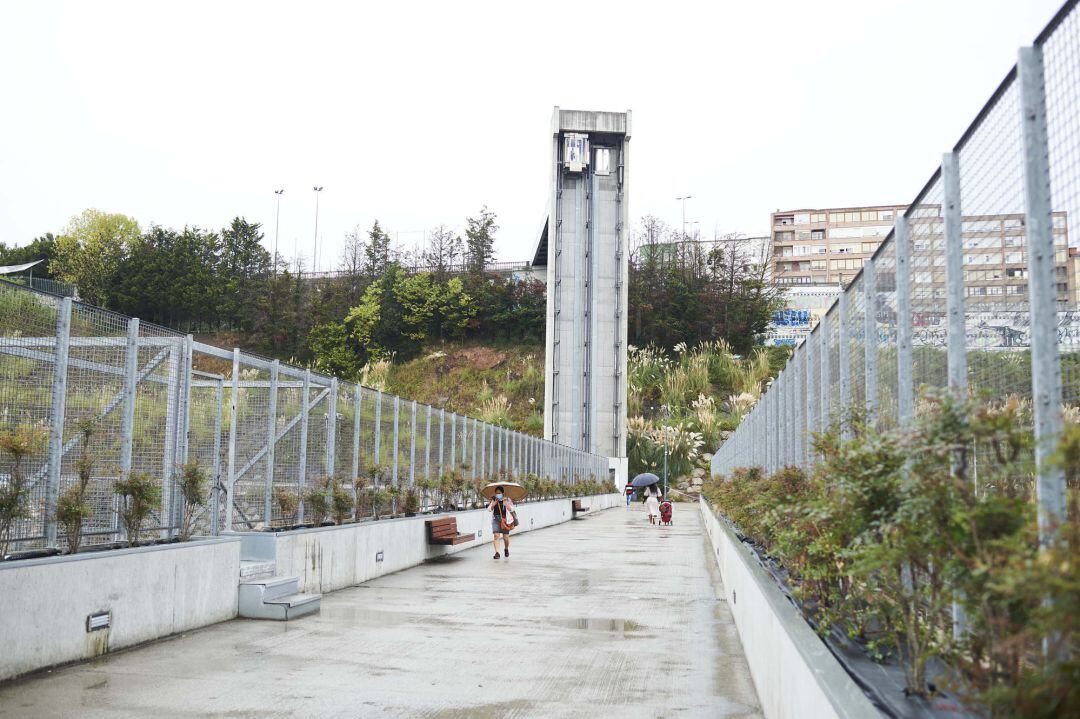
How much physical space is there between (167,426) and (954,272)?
25.7 ft

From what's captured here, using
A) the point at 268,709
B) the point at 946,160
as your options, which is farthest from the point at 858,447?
the point at 268,709

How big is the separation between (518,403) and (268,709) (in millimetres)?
56490

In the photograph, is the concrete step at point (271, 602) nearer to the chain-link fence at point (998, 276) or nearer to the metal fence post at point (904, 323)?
the chain-link fence at point (998, 276)

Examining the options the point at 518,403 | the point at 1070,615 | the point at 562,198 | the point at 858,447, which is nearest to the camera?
the point at 1070,615

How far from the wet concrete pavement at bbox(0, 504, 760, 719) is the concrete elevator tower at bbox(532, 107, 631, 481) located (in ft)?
125

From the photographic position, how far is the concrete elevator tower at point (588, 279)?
165 ft

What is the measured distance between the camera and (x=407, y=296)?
7094cm

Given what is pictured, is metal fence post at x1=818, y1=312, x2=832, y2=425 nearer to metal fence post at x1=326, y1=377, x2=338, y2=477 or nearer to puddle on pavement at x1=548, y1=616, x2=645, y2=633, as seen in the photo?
puddle on pavement at x1=548, y1=616, x2=645, y2=633

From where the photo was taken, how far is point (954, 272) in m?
4.42

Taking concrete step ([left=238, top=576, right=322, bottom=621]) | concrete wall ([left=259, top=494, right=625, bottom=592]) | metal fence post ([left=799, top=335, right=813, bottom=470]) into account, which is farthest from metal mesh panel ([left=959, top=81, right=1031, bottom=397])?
concrete wall ([left=259, top=494, right=625, bottom=592])

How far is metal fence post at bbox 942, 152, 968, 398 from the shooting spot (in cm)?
429

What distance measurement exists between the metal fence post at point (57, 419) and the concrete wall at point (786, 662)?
569cm

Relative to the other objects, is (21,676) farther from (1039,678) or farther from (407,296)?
(407,296)

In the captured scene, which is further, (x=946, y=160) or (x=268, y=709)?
(x=268, y=709)
